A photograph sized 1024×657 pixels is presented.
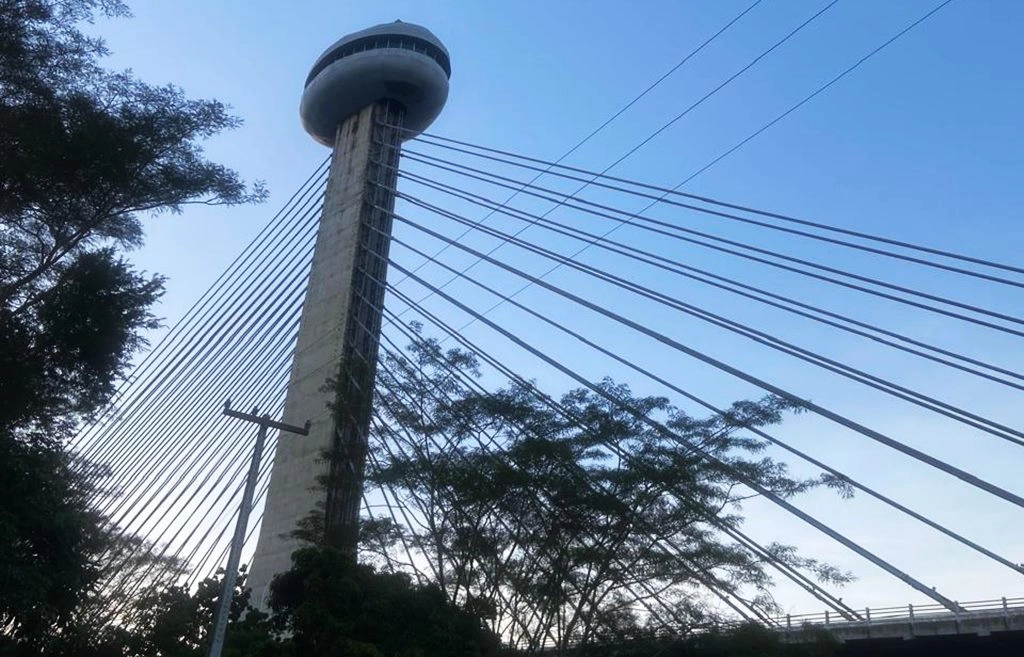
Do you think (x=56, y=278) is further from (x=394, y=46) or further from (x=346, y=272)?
(x=394, y=46)

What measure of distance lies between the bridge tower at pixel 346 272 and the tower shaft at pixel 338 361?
0.03 metres

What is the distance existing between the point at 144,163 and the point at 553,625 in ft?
33.3

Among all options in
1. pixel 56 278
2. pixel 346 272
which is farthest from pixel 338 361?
pixel 56 278

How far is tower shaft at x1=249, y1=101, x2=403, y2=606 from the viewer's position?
2134cm

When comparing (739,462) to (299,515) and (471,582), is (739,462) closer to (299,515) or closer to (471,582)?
(471,582)

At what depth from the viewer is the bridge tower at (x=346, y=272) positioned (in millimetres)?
21859

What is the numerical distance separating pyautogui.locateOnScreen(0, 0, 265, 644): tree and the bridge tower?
6.44 meters

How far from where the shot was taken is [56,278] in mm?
15406

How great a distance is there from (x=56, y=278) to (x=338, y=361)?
28.0ft

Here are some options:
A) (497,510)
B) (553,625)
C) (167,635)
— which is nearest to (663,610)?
(553,625)

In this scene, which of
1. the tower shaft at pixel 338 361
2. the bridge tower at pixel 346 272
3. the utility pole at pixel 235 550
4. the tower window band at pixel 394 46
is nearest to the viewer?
the utility pole at pixel 235 550

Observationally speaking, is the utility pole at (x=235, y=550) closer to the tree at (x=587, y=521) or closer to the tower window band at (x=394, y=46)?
the tree at (x=587, y=521)

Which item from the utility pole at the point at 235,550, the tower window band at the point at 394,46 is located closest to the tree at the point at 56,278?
the utility pole at the point at 235,550

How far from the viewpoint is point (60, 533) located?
13734 mm
